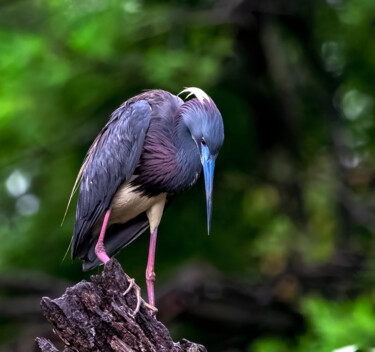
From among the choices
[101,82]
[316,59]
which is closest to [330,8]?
[316,59]

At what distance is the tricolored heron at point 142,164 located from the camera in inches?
232

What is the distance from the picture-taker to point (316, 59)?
10.6 metres

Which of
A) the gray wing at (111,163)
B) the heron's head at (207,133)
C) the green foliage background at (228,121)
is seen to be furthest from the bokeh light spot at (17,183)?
the heron's head at (207,133)

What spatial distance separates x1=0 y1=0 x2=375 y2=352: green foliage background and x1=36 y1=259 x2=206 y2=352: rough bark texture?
13.1 ft

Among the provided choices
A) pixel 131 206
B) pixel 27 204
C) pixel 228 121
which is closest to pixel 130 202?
pixel 131 206

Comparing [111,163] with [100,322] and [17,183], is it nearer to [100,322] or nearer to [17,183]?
[100,322]

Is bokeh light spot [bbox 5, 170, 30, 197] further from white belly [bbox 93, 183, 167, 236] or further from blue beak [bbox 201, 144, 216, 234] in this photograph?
blue beak [bbox 201, 144, 216, 234]

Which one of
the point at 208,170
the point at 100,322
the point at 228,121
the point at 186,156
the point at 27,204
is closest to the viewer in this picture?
the point at 100,322

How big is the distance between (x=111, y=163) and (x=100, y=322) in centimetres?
175

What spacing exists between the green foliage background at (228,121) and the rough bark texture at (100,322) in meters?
3.98

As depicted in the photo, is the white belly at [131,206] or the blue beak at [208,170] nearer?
the blue beak at [208,170]

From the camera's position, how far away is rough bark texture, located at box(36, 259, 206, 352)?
4391 mm

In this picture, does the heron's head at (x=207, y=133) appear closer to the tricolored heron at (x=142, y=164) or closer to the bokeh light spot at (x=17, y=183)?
the tricolored heron at (x=142, y=164)

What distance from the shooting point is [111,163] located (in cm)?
598
